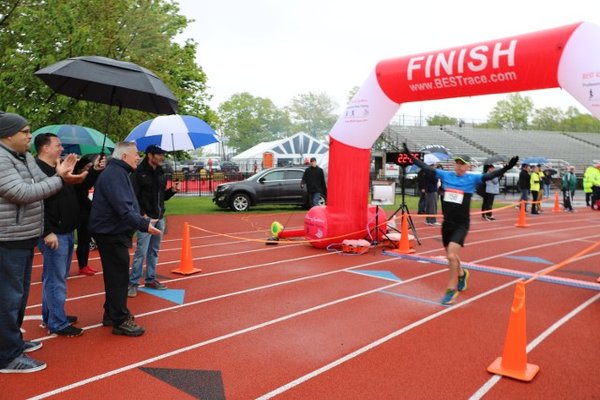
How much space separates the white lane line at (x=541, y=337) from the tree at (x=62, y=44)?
9.42m

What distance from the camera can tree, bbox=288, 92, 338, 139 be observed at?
104 metres

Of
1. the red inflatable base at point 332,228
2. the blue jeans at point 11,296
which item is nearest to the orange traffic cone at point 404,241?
the red inflatable base at point 332,228

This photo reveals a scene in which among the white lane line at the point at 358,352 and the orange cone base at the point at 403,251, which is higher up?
the orange cone base at the point at 403,251

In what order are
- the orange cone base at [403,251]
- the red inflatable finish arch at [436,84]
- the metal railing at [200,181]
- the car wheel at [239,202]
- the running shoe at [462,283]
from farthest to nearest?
the metal railing at [200,181], the car wheel at [239,202], the orange cone base at [403,251], the running shoe at [462,283], the red inflatable finish arch at [436,84]

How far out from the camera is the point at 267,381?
4035 mm

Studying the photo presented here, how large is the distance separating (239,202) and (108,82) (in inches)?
474

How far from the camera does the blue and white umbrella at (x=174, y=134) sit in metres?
7.28

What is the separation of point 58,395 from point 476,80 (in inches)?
285

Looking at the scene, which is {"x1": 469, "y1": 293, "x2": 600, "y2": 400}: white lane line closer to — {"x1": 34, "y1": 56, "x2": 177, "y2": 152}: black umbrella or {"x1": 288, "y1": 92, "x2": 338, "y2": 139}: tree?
{"x1": 34, "y1": 56, "x2": 177, "y2": 152}: black umbrella

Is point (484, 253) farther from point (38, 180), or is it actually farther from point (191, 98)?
point (191, 98)

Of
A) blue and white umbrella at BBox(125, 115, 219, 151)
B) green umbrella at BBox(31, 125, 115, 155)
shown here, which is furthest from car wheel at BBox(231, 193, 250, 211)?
blue and white umbrella at BBox(125, 115, 219, 151)

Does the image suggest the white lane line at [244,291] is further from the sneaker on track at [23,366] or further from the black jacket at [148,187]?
the black jacket at [148,187]

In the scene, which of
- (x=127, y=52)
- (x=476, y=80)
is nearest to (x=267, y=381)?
(x=476, y=80)

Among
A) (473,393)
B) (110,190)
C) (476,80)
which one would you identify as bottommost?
(473,393)
